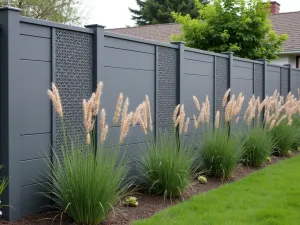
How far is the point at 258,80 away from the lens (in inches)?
392

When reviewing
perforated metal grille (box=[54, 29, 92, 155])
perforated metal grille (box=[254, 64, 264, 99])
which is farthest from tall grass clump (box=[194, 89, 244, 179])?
perforated metal grille (box=[254, 64, 264, 99])

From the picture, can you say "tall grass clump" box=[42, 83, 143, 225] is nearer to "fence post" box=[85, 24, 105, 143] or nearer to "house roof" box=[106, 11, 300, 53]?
"fence post" box=[85, 24, 105, 143]

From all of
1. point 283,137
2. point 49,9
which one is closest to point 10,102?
point 283,137

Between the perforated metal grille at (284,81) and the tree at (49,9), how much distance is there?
501 inches


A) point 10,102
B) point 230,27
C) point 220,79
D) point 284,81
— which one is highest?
point 230,27

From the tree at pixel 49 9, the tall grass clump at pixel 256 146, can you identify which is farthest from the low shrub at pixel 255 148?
the tree at pixel 49 9

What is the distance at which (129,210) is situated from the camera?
4.75 m

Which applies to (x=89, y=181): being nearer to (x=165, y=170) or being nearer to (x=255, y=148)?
→ (x=165, y=170)

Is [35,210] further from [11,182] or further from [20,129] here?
[20,129]

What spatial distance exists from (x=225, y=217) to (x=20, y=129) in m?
2.12

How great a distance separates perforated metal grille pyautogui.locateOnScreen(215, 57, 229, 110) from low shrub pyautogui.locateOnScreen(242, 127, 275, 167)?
85cm

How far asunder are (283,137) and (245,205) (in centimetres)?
403

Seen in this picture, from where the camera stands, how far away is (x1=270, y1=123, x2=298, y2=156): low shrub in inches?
345

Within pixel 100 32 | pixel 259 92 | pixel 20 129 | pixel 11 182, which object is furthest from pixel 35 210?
pixel 259 92
